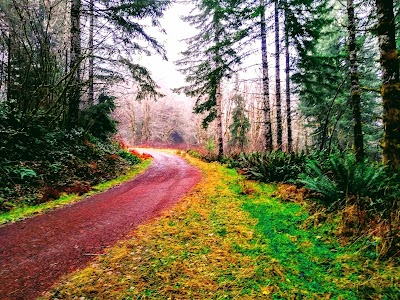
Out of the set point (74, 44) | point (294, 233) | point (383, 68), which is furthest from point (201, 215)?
point (74, 44)

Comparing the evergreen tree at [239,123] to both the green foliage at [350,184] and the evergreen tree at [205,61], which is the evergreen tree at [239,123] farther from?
the green foliage at [350,184]

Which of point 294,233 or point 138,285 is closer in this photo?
point 138,285

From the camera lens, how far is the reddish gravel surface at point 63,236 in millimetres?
2576

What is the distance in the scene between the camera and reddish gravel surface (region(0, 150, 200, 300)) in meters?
2.58

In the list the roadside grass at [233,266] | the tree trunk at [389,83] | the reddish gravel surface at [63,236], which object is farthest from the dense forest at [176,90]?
the reddish gravel surface at [63,236]

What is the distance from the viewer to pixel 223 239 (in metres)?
3.47

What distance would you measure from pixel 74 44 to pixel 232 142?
58.1 ft

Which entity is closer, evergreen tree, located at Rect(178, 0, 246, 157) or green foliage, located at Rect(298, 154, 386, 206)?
green foliage, located at Rect(298, 154, 386, 206)

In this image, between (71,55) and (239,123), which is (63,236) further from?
(239,123)

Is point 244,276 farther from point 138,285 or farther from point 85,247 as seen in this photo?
point 85,247

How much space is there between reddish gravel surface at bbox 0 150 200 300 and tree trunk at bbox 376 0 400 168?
4.50m

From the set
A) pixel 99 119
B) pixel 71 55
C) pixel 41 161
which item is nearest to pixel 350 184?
pixel 41 161

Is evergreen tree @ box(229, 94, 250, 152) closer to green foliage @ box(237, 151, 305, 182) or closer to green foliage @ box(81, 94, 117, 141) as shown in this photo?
green foliage @ box(81, 94, 117, 141)

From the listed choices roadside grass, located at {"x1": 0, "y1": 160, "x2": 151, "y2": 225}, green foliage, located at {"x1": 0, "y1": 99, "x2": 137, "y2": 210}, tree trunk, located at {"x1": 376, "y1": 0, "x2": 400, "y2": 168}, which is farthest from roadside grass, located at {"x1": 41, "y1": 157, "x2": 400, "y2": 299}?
green foliage, located at {"x1": 0, "y1": 99, "x2": 137, "y2": 210}
